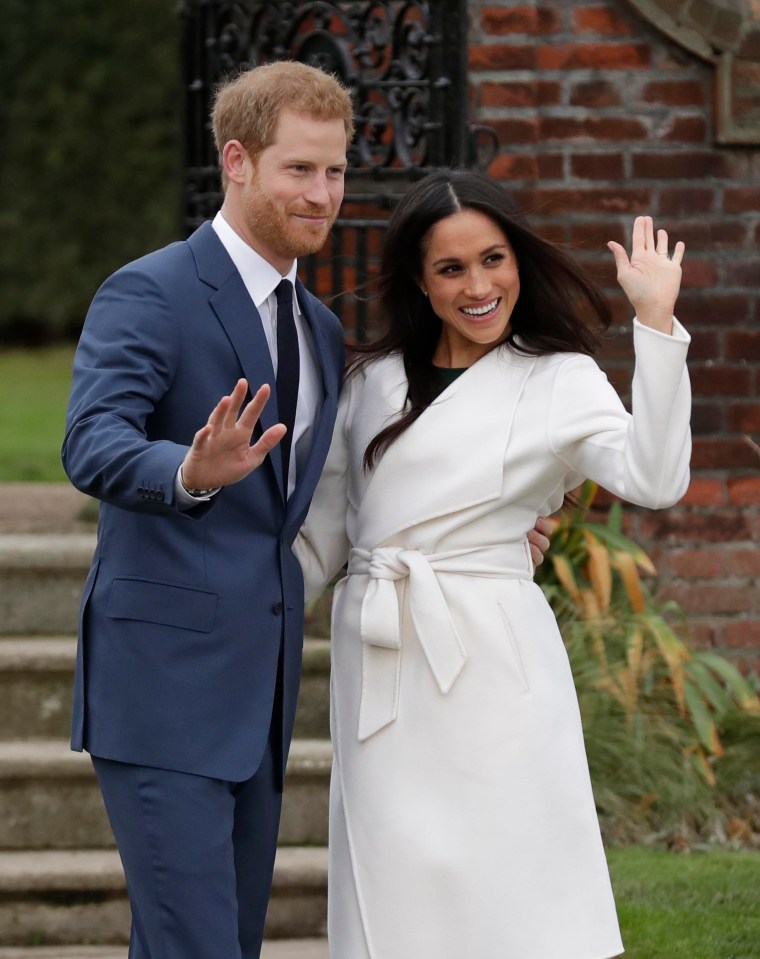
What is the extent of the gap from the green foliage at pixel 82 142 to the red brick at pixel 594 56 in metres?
9.86

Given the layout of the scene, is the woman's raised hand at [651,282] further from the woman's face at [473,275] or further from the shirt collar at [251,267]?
the shirt collar at [251,267]

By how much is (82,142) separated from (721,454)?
35.3 feet

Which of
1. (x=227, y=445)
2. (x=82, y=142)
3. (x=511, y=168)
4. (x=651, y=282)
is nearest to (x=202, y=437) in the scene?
(x=227, y=445)

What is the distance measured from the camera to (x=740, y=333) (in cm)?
549

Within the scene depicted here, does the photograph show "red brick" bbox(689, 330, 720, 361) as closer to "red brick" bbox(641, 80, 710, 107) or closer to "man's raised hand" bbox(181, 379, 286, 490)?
"red brick" bbox(641, 80, 710, 107)

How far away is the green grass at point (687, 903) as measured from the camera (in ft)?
13.6

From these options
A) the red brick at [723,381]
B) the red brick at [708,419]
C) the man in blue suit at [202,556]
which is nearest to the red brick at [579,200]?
the red brick at [723,381]

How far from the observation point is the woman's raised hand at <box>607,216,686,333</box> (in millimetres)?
2986

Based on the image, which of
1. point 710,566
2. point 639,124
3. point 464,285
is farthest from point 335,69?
point 464,285

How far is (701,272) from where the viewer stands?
5.49 m

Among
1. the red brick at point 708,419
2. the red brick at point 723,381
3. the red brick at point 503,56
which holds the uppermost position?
the red brick at point 503,56

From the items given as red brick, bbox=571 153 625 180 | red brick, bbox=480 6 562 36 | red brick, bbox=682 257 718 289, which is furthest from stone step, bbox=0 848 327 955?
red brick, bbox=480 6 562 36

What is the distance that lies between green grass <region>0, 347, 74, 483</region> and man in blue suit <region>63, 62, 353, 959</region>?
485cm

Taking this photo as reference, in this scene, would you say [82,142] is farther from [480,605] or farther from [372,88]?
[480,605]
